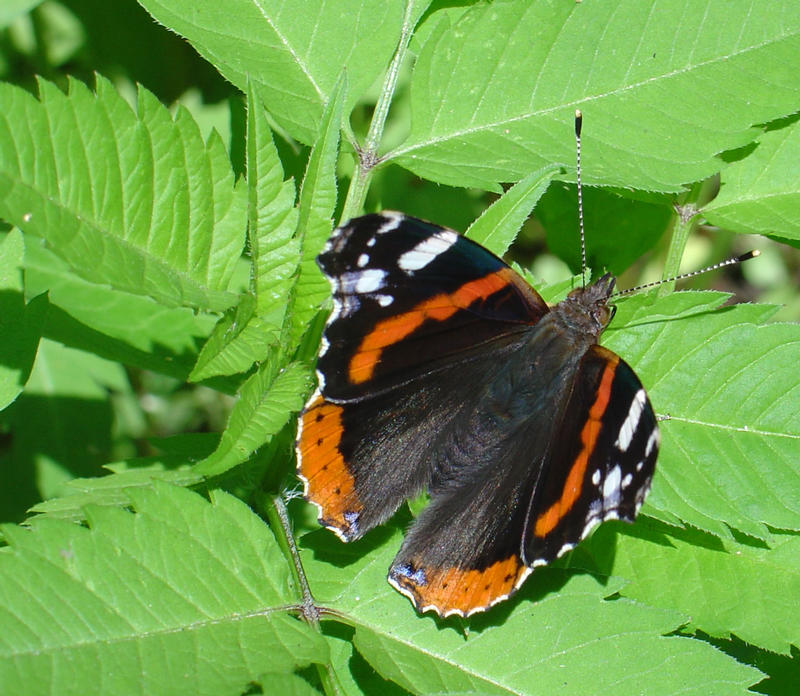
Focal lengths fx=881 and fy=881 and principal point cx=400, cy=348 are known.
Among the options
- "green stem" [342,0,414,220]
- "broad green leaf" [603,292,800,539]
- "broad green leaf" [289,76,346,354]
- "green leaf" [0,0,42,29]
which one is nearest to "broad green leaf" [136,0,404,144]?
"green stem" [342,0,414,220]

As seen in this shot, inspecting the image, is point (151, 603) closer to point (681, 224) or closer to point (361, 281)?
point (361, 281)

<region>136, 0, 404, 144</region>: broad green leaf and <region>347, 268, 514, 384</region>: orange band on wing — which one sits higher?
<region>136, 0, 404, 144</region>: broad green leaf

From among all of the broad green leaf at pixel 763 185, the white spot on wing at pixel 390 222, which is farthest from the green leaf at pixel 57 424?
the broad green leaf at pixel 763 185

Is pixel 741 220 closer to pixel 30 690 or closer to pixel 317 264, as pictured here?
pixel 317 264

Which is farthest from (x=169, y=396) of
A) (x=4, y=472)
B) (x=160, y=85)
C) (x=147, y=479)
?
(x=147, y=479)

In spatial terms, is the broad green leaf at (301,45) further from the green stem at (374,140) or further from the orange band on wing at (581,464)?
the orange band on wing at (581,464)

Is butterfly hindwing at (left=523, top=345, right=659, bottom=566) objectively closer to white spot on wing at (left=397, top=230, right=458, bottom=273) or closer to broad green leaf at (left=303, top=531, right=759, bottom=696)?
broad green leaf at (left=303, top=531, right=759, bottom=696)
